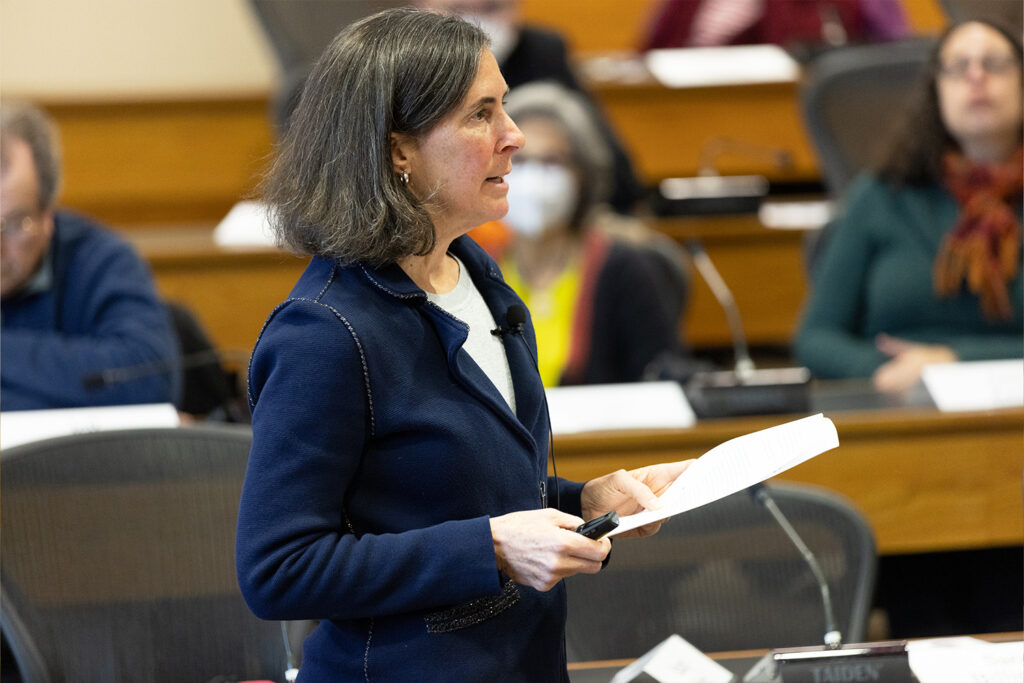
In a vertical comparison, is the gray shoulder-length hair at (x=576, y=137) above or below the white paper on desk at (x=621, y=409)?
above

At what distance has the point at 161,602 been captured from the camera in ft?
4.99

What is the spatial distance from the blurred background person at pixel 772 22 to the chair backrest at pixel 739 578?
8.42 feet

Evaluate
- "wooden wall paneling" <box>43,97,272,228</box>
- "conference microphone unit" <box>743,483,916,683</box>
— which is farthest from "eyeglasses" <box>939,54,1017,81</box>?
"wooden wall paneling" <box>43,97,272,228</box>

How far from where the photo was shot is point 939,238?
8.33 ft

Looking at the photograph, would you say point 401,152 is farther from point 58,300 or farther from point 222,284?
point 222,284

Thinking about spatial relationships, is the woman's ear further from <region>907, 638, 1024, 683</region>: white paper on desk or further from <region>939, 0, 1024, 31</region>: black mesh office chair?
<region>939, 0, 1024, 31</region>: black mesh office chair

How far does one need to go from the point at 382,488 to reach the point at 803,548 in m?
0.67

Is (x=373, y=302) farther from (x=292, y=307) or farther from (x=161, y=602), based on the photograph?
(x=161, y=602)

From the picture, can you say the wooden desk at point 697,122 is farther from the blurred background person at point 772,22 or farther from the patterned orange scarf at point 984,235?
the patterned orange scarf at point 984,235

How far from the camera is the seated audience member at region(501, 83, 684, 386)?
2.62 meters

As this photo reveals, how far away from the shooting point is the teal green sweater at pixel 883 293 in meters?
2.52

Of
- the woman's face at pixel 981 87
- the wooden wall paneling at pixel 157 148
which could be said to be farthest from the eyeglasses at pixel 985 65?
the wooden wall paneling at pixel 157 148

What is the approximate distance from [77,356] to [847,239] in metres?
1.49

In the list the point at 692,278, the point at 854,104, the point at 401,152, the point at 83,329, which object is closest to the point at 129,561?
the point at 401,152
